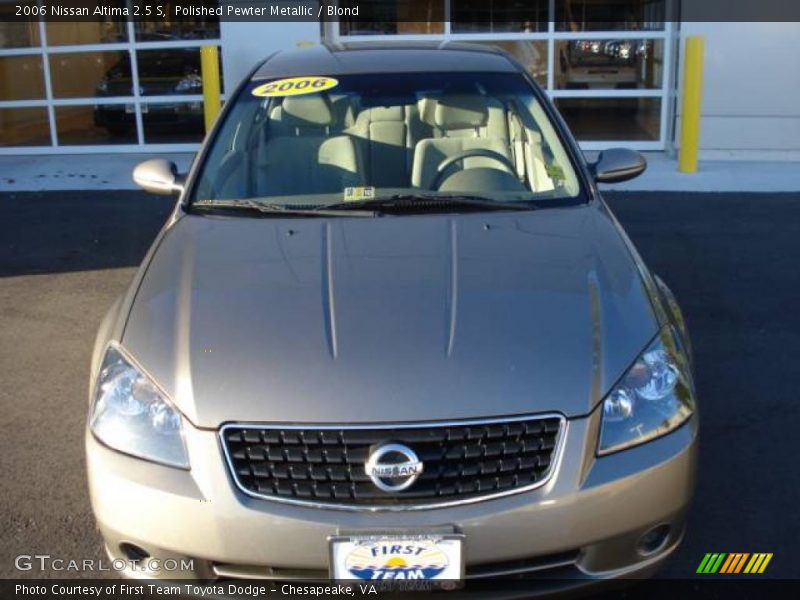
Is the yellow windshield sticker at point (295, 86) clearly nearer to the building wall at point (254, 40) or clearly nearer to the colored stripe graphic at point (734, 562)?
the colored stripe graphic at point (734, 562)

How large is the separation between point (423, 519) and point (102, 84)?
38.2ft

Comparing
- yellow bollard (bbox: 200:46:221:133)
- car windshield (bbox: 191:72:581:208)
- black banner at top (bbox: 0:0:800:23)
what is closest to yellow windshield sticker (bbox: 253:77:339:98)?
car windshield (bbox: 191:72:581:208)

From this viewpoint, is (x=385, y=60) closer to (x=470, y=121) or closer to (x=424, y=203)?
(x=470, y=121)

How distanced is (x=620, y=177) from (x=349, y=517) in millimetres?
2449

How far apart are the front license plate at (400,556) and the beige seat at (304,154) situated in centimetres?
185

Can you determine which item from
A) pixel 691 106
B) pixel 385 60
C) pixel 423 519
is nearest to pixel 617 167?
pixel 385 60

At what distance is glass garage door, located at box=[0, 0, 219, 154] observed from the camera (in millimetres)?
12609

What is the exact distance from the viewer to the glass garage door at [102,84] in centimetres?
1261

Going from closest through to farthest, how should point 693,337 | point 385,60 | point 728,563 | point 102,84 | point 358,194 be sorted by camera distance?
point 728,563 < point 358,194 < point 385,60 < point 693,337 < point 102,84

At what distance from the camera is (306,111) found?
172 inches

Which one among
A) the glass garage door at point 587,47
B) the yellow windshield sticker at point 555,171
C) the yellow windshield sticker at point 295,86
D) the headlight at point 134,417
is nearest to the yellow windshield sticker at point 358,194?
the yellow windshield sticker at point 295,86

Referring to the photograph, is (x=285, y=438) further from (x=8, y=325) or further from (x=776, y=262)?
(x=776, y=262)

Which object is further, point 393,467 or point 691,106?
point 691,106

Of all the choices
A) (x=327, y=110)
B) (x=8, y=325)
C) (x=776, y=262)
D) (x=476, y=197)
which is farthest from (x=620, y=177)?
(x=8, y=325)
